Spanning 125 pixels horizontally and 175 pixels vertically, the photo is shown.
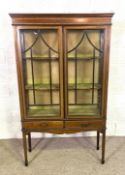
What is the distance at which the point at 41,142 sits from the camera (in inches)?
101

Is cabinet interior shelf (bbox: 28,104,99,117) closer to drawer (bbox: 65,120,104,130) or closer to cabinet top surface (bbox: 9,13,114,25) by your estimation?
drawer (bbox: 65,120,104,130)

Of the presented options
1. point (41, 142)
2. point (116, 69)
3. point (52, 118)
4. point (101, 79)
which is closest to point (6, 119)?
point (41, 142)

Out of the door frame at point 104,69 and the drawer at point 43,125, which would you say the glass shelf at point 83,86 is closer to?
the door frame at point 104,69

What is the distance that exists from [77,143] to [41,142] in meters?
0.51

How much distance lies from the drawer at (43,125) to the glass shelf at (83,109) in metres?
0.18

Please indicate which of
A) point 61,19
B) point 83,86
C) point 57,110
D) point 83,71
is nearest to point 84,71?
point 83,71

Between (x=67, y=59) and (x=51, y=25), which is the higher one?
(x=51, y=25)

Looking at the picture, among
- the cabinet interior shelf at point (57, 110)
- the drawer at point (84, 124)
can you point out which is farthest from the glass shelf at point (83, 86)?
the drawer at point (84, 124)

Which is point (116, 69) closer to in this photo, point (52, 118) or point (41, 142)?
point (52, 118)

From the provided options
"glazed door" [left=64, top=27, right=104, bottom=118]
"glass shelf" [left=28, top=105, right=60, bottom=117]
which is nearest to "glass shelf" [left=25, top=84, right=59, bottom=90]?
"glazed door" [left=64, top=27, right=104, bottom=118]

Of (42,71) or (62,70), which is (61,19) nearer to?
(62,70)

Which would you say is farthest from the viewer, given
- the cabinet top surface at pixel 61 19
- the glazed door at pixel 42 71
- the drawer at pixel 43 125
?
the drawer at pixel 43 125

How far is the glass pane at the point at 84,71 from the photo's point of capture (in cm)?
190

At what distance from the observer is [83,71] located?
2092 millimetres
